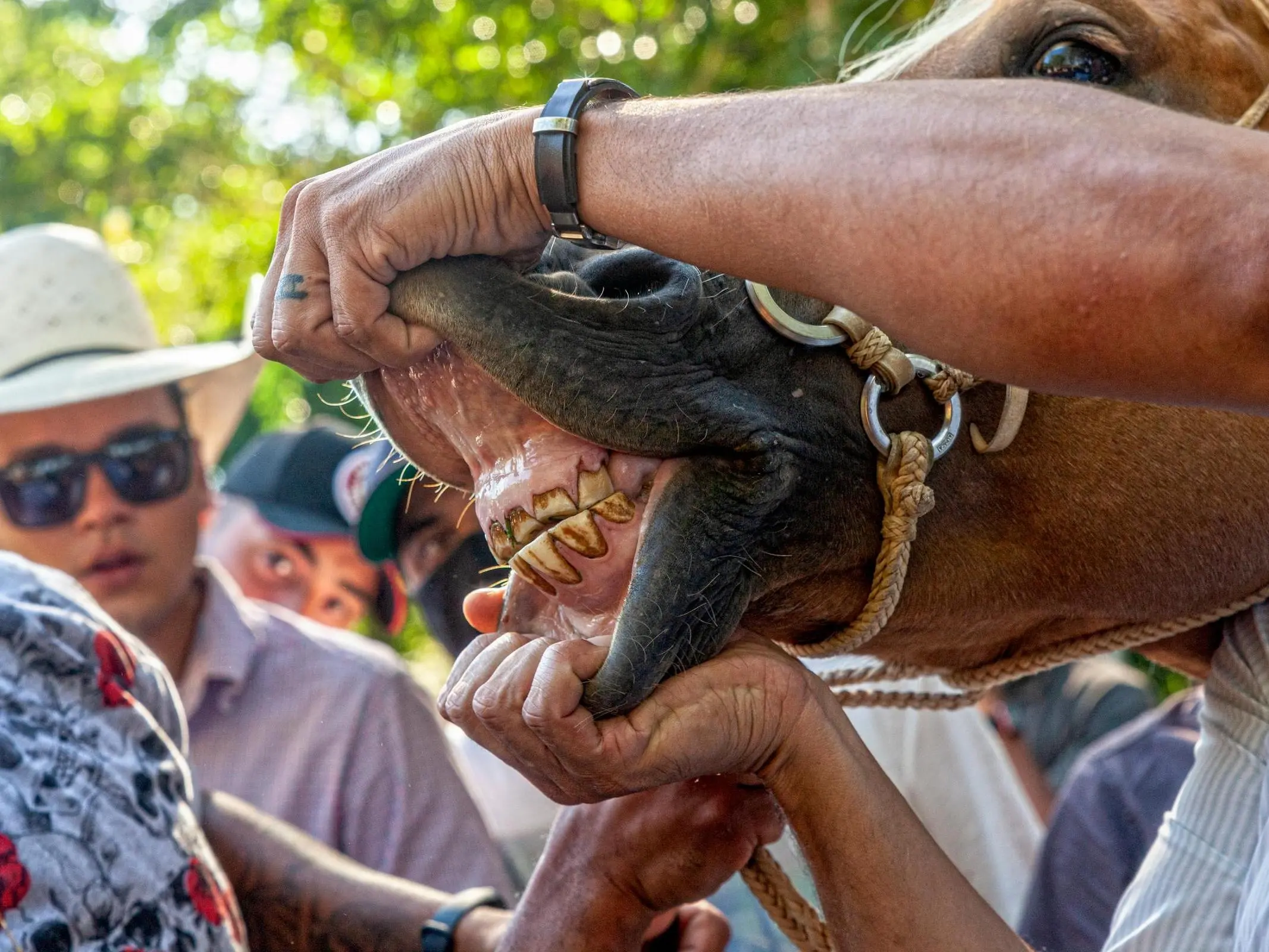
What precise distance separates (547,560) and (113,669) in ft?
2.29

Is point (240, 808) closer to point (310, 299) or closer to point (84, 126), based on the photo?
point (310, 299)

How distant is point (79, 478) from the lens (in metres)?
3.36

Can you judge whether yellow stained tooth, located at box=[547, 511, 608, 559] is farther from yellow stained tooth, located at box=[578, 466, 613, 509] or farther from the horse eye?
the horse eye

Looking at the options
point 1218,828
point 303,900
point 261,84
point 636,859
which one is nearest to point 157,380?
point 303,900

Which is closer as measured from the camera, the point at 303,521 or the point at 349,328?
the point at 349,328

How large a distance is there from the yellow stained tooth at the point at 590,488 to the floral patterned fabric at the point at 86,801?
0.68 m

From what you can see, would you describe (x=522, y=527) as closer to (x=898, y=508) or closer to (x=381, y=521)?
(x=898, y=508)

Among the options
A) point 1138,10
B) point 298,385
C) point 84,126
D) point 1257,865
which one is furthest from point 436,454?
point 84,126

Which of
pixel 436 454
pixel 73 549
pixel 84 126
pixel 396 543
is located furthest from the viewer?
pixel 84 126

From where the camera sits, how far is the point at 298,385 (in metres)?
9.48

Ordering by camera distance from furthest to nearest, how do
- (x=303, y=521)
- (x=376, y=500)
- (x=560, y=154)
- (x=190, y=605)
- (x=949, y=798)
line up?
(x=303, y=521)
(x=190, y=605)
(x=376, y=500)
(x=949, y=798)
(x=560, y=154)

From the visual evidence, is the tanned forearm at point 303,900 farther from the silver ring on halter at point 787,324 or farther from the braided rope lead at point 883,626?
the silver ring on halter at point 787,324

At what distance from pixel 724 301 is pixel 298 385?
8.44 metres

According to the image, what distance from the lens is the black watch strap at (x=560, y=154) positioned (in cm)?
119
